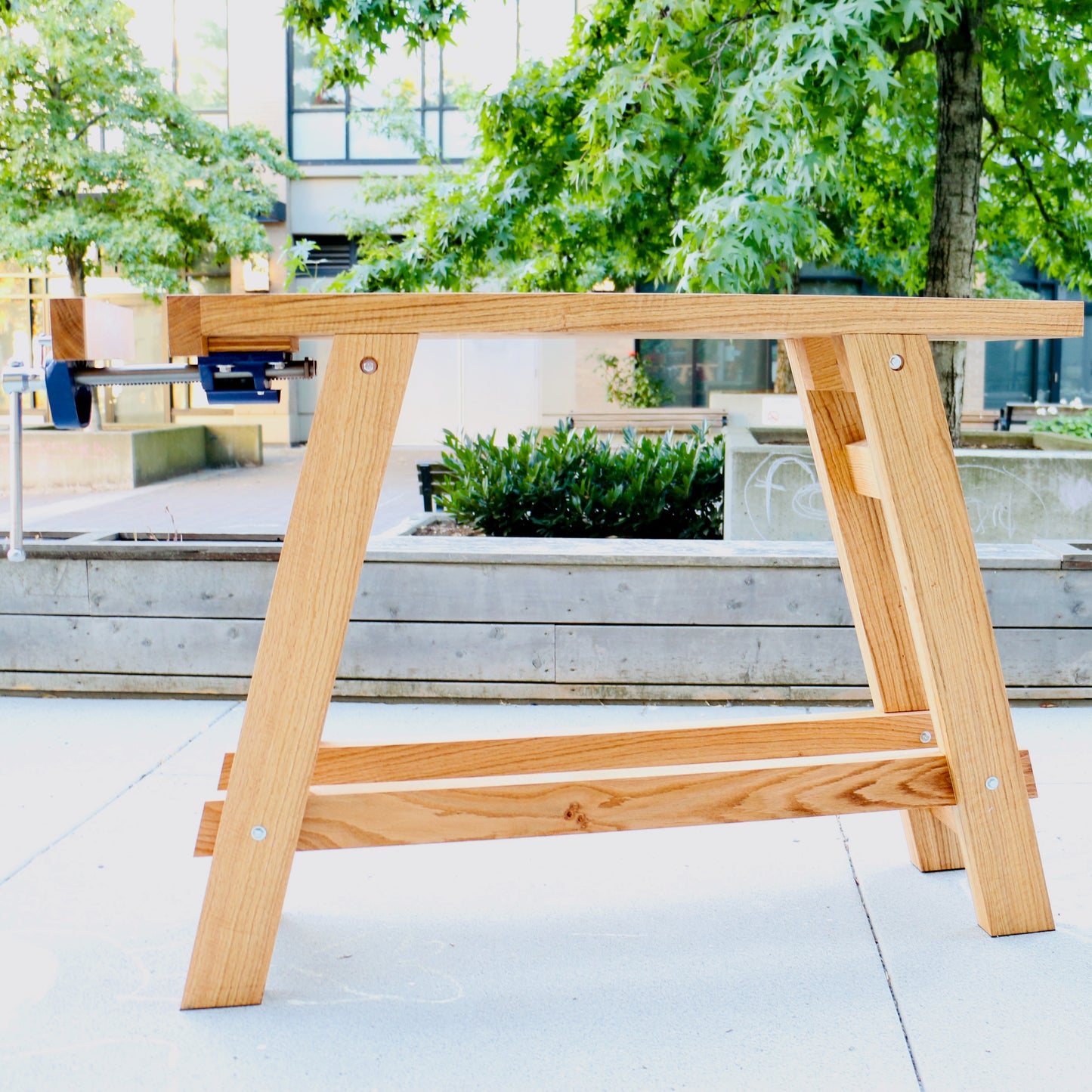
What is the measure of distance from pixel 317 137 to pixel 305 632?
20.8 metres

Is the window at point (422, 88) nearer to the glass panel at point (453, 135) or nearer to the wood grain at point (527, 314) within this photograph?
the glass panel at point (453, 135)

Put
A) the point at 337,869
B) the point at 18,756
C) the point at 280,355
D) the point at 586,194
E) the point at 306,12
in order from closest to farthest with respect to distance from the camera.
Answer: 1. the point at 280,355
2. the point at 337,869
3. the point at 18,756
4. the point at 306,12
5. the point at 586,194

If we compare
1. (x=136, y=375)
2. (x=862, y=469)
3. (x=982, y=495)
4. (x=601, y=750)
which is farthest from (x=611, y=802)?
(x=982, y=495)

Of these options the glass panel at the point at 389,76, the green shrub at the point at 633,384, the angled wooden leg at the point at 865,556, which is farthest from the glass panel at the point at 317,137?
the angled wooden leg at the point at 865,556

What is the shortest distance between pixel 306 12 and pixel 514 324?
192 inches

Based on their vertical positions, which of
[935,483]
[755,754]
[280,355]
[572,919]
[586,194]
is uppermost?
[586,194]

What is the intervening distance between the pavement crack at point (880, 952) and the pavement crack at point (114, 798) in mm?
2045

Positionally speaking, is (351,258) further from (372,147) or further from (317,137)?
(317,137)

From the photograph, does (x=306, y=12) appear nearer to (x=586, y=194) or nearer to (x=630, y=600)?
(x=586, y=194)

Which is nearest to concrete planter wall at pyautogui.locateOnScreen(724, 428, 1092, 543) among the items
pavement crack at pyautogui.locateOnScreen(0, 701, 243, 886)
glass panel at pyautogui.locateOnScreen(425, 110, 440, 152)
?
pavement crack at pyautogui.locateOnScreen(0, 701, 243, 886)

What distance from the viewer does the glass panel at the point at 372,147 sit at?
814 inches

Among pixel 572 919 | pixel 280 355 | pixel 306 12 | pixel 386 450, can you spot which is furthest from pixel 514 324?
pixel 306 12

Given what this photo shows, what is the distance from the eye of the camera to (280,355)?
2.26 meters

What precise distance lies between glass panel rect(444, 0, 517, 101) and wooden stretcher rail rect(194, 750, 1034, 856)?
19.1m
